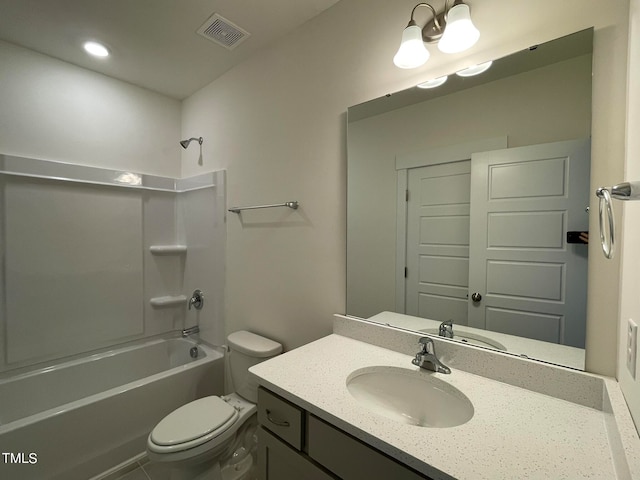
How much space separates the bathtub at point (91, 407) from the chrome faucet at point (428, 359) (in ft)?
5.27

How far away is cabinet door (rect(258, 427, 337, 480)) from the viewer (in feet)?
2.80

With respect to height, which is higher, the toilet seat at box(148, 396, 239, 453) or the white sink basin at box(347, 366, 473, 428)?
the white sink basin at box(347, 366, 473, 428)

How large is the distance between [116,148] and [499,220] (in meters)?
2.67

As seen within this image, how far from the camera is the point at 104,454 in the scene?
160 cm

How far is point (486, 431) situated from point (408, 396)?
35cm

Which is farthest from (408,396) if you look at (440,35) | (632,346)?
(440,35)

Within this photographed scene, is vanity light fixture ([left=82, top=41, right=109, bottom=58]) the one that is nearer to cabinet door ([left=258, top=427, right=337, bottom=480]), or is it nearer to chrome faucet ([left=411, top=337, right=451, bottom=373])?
cabinet door ([left=258, top=427, right=337, bottom=480])

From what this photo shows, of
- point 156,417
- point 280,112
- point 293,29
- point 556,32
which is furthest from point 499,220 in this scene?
point 156,417

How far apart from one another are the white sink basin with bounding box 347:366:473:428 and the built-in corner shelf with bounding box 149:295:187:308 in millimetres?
2003

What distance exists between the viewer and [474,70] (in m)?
1.04

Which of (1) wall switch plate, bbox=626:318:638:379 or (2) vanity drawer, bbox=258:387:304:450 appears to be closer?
(1) wall switch plate, bbox=626:318:638:379

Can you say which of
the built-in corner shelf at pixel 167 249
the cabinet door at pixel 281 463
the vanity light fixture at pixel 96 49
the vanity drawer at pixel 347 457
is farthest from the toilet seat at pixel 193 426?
the vanity light fixture at pixel 96 49

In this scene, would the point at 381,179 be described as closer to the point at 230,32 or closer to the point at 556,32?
the point at 556,32

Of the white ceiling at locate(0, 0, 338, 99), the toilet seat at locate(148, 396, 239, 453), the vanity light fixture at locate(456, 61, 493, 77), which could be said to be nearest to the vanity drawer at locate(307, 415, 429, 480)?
the toilet seat at locate(148, 396, 239, 453)
